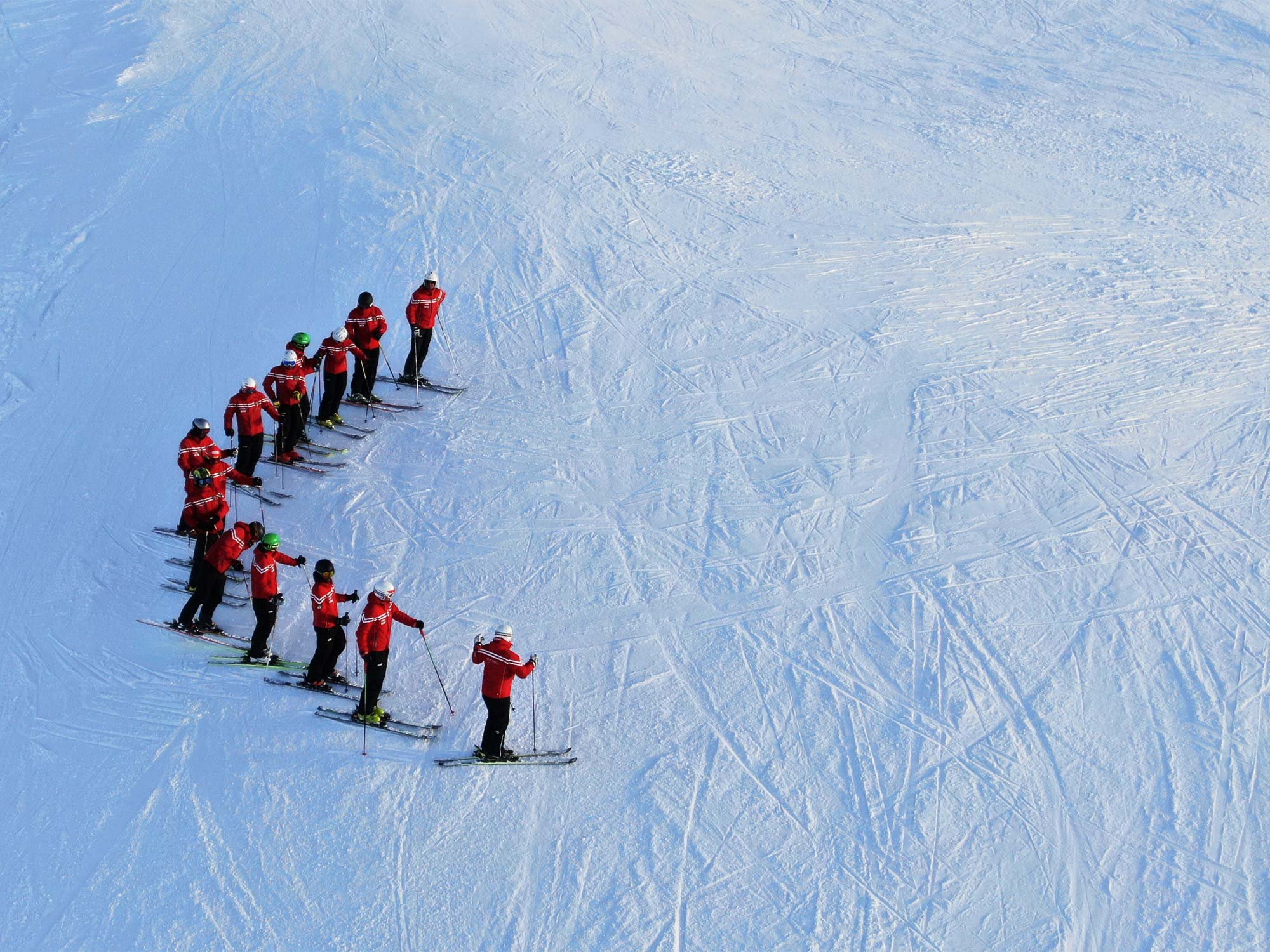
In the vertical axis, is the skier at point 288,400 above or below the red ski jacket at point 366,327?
below

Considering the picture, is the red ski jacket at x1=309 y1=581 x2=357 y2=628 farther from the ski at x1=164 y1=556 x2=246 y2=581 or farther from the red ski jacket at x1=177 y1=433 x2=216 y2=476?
the red ski jacket at x1=177 y1=433 x2=216 y2=476

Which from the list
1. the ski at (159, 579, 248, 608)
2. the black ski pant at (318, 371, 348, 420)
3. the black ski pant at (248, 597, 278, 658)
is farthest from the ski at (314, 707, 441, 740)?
the black ski pant at (318, 371, 348, 420)

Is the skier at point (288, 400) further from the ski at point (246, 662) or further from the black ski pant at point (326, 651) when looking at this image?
the black ski pant at point (326, 651)

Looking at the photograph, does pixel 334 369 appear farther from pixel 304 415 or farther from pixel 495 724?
pixel 495 724

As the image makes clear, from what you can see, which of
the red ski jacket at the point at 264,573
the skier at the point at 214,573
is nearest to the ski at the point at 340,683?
the red ski jacket at the point at 264,573

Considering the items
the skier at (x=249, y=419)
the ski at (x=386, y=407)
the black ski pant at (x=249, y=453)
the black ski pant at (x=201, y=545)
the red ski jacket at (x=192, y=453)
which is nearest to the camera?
the black ski pant at (x=201, y=545)

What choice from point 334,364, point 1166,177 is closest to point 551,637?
point 334,364

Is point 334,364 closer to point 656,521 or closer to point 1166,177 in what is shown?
point 656,521
